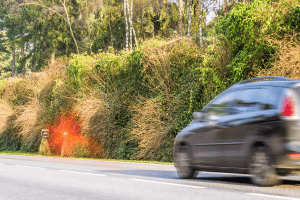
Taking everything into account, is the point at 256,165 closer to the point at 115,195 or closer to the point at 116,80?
the point at 115,195

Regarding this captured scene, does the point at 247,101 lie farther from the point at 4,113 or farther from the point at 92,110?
the point at 4,113

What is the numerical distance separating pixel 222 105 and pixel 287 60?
4.31 metres

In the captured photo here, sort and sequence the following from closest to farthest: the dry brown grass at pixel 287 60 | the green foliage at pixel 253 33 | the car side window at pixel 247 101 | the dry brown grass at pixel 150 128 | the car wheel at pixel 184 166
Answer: the car side window at pixel 247 101 < the car wheel at pixel 184 166 < the dry brown grass at pixel 287 60 < the green foliage at pixel 253 33 < the dry brown grass at pixel 150 128

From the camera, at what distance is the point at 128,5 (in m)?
36.4

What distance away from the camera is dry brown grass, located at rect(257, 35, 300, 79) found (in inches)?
480

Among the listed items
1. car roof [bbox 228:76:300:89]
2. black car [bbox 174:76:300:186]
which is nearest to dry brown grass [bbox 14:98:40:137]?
black car [bbox 174:76:300:186]

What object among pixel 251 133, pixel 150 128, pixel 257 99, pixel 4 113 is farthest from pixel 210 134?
pixel 4 113

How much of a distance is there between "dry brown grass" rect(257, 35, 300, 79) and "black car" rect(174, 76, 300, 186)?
3792 mm

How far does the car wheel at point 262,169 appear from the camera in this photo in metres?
7.81

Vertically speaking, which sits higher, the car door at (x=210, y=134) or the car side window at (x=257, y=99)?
the car side window at (x=257, y=99)

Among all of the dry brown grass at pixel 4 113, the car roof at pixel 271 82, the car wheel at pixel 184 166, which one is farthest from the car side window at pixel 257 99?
the dry brown grass at pixel 4 113

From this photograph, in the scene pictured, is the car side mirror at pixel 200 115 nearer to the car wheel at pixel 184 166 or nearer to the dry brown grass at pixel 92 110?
the car wheel at pixel 184 166

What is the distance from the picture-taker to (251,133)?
26.7ft

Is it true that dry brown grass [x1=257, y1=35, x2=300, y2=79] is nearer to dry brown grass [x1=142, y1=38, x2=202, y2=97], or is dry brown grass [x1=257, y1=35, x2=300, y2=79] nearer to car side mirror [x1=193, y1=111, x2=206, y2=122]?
car side mirror [x1=193, y1=111, x2=206, y2=122]
